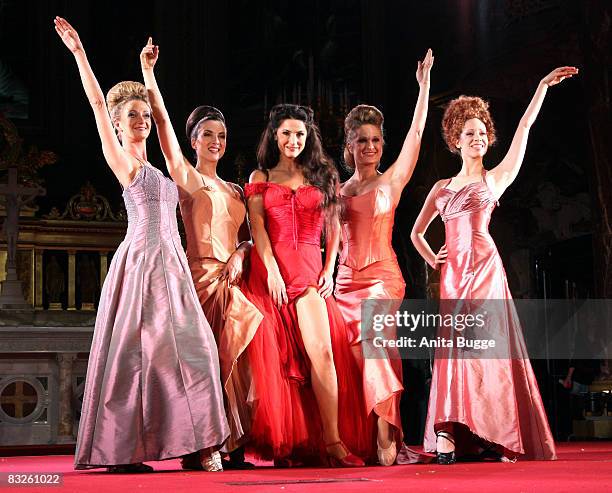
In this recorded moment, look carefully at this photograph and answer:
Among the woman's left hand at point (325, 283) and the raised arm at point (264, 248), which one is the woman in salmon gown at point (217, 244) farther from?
the woman's left hand at point (325, 283)

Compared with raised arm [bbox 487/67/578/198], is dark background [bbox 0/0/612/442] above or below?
above

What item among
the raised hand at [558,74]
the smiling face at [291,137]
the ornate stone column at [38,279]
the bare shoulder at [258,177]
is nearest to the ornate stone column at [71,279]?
the ornate stone column at [38,279]

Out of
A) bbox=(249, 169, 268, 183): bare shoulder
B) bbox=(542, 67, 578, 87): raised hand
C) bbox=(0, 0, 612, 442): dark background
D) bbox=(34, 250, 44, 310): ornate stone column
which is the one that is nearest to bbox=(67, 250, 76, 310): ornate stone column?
bbox=(34, 250, 44, 310): ornate stone column

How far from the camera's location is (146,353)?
16.1ft

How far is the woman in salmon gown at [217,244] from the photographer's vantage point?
17.1ft

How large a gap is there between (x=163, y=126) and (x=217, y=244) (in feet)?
2.00

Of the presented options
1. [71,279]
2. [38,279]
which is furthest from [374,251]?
[38,279]

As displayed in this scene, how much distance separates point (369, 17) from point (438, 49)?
80 cm

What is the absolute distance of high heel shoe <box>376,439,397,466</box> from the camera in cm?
535

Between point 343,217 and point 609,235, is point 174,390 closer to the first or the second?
point 343,217

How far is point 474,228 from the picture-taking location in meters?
5.73

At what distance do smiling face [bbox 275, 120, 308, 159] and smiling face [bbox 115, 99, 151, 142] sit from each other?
2.26 feet

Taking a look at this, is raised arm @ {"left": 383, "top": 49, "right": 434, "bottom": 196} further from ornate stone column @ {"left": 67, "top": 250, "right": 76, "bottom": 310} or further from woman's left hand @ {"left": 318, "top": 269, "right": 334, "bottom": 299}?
ornate stone column @ {"left": 67, "top": 250, "right": 76, "bottom": 310}

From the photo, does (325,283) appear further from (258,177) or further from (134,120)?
(134,120)
